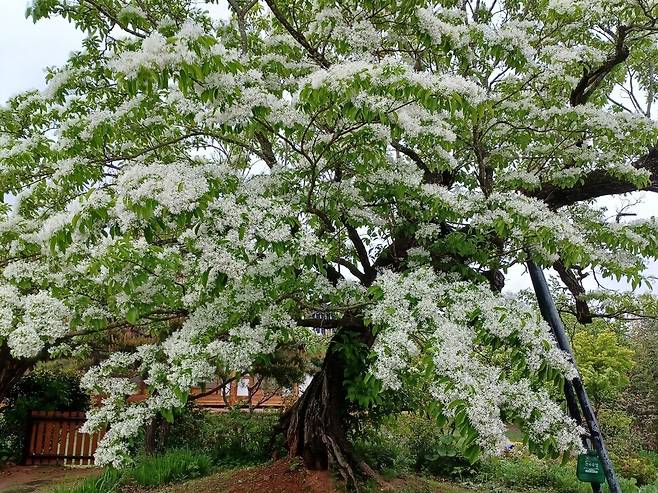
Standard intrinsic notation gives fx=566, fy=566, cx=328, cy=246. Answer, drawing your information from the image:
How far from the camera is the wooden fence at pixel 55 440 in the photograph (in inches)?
340

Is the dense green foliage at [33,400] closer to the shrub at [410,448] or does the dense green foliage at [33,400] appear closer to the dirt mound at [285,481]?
the dirt mound at [285,481]

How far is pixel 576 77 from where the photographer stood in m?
5.04

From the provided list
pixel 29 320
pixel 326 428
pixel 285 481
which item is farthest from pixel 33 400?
pixel 29 320

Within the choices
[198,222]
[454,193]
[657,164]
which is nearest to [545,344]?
[454,193]

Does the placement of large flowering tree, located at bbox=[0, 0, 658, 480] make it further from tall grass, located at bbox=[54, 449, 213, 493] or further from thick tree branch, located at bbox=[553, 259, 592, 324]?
tall grass, located at bbox=[54, 449, 213, 493]

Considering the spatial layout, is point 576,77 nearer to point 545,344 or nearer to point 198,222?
point 545,344

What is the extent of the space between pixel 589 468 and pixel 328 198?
3096mm

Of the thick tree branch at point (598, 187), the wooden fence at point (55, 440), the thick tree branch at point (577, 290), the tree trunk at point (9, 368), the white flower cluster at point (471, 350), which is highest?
the thick tree branch at point (598, 187)

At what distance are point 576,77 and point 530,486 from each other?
16.5ft

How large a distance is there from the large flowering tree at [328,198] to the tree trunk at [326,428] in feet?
0.07

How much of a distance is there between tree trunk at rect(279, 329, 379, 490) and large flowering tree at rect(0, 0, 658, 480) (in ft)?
0.07

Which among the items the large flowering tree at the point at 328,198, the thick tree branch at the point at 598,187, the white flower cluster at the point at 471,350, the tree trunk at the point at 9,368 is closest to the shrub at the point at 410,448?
the large flowering tree at the point at 328,198

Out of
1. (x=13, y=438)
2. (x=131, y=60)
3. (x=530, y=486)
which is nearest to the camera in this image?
(x=131, y=60)

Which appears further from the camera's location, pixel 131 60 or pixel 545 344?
pixel 545 344
